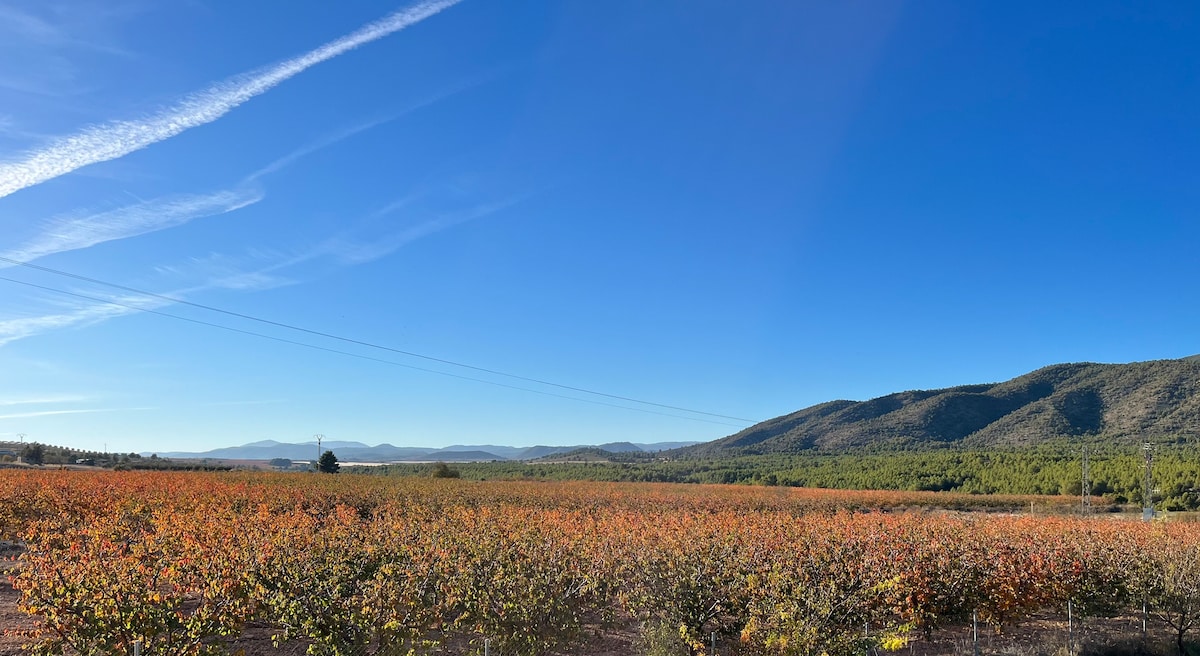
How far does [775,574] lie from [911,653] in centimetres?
485

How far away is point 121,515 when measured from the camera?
58.1 ft

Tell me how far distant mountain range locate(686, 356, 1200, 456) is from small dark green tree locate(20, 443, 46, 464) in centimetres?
11379

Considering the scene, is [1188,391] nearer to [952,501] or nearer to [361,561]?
[952,501]

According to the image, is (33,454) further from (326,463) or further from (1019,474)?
(1019,474)

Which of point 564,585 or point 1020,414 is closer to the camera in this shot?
point 564,585

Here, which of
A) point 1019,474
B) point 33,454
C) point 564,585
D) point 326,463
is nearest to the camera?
point 564,585

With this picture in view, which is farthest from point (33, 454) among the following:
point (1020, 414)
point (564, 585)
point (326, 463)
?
point (1020, 414)

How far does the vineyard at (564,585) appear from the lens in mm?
7109

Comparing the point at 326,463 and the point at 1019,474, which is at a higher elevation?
the point at 326,463

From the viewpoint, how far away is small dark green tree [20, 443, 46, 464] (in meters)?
71.2

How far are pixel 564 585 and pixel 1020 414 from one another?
125 metres

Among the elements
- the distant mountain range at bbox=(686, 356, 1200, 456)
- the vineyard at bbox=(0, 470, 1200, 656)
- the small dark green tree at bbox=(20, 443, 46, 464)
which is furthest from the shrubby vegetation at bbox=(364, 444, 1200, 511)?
the vineyard at bbox=(0, 470, 1200, 656)

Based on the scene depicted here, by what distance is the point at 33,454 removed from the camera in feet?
240

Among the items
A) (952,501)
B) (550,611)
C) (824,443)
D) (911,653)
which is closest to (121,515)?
(550,611)
